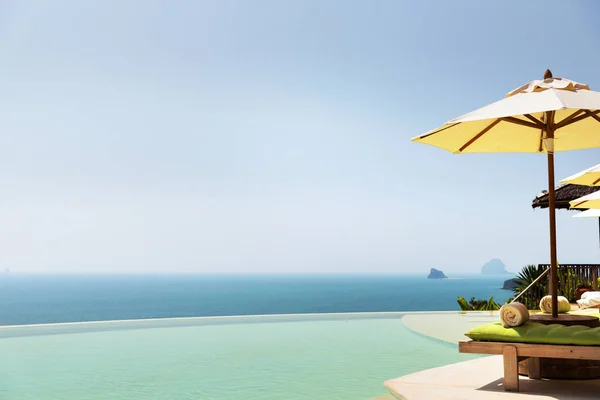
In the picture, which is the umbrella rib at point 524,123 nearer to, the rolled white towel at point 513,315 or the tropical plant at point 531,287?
the rolled white towel at point 513,315

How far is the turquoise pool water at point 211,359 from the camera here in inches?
249

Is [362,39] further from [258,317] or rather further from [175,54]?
[258,317]

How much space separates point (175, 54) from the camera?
22.3 metres

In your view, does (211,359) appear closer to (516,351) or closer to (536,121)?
(516,351)

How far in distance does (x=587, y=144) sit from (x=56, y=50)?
19.0 m

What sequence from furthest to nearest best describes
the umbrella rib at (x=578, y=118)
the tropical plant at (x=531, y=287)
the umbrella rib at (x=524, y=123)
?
the tropical plant at (x=531, y=287) → the umbrella rib at (x=524, y=123) → the umbrella rib at (x=578, y=118)

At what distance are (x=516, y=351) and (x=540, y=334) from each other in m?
0.22

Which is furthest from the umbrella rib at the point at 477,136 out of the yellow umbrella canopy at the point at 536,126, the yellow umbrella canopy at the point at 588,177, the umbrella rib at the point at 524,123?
the yellow umbrella canopy at the point at 588,177

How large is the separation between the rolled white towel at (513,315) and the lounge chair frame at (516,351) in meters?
0.20

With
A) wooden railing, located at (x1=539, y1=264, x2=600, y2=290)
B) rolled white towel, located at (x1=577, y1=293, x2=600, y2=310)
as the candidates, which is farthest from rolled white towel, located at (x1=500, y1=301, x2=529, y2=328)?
wooden railing, located at (x1=539, y1=264, x2=600, y2=290)

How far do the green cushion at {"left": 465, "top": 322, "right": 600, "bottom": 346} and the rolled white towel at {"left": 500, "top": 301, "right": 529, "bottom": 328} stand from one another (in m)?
0.04

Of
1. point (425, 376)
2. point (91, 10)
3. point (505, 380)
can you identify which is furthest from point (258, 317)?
point (91, 10)

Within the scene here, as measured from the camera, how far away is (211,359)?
8320mm

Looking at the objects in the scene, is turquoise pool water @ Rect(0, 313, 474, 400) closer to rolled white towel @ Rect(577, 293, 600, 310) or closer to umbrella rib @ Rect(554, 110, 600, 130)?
rolled white towel @ Rect(577, 293, 600, 310)
